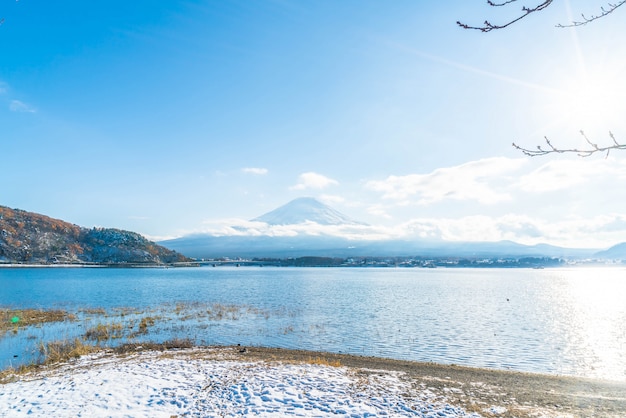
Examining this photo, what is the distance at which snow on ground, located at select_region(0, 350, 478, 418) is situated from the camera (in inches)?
416

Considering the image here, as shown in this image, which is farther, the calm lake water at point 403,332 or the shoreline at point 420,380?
the calm lake water at point 403,332

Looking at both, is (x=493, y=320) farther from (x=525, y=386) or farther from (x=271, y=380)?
(x=271, y=380)

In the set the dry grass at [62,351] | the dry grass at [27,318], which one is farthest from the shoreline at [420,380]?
the dry grass at [27,318]

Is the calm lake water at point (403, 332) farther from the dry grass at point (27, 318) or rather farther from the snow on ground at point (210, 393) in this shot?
the snow on ground at point (210, 393)

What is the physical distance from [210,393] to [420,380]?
8.26 meters

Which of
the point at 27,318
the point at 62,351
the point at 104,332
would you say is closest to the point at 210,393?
the point at 62,351

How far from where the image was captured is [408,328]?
34.0m

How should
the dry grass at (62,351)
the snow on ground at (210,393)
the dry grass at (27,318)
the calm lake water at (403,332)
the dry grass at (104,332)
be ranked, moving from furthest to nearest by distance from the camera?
the dry grass at (27,318) < the dry grass at (104,332) < the calm lake water at (403,332) < the dry grass at (62,351) < the snow on ground at (210,393)

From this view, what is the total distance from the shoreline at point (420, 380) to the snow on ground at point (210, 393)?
0.33ft

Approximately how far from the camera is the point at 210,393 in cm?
1222

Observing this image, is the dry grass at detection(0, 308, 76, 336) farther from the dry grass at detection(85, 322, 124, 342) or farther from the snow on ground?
the snow on ground

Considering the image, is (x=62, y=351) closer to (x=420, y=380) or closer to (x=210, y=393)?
(x=210, y=393)

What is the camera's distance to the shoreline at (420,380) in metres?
12.1

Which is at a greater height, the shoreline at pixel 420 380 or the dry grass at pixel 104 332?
the shoreline at pixel 420 380
